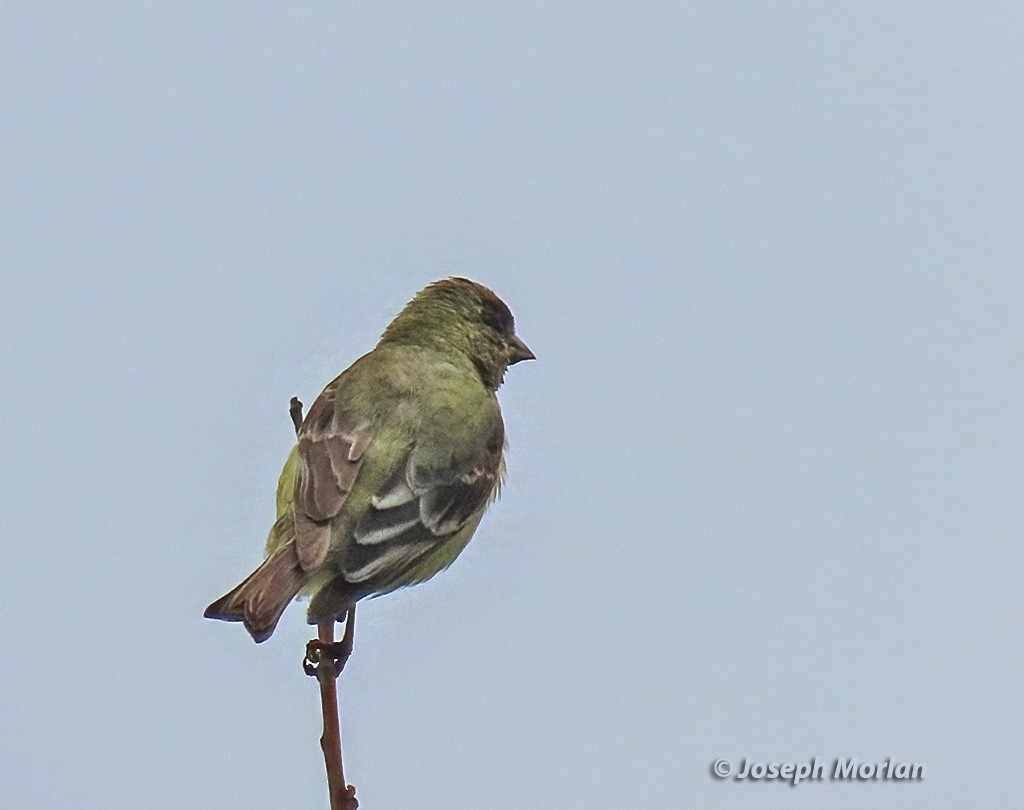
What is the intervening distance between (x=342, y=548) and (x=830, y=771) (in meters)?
2.33

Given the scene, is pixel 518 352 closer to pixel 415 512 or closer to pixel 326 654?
pixel 415 512

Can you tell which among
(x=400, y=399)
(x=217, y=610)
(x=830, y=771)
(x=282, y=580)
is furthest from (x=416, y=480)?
(x=830, y=771)

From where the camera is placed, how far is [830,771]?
6.89 m

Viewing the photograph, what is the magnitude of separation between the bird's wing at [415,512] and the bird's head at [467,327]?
0.93 meters

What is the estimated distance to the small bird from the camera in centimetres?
618

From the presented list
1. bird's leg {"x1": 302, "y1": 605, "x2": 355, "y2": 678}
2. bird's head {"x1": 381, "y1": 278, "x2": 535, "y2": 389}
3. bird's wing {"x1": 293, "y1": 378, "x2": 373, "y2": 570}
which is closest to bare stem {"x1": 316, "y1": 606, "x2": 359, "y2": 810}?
bird's leg {"x1": 302, "y1": 605, "x2": 355, "y2": 678}

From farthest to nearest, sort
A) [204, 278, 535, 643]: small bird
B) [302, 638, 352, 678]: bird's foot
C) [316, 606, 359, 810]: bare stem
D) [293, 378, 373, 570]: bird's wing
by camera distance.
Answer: [293, 378, 373, 570]: bird's wing → [204, 278, 535, 643]: small bird → [302, 638, 352, 678]: bird's foot → [316, 606, 359, 810]: bare stem

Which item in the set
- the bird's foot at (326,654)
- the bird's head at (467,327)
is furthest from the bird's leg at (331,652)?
the bird's head at (467,327)

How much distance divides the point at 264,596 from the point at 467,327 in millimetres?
2980

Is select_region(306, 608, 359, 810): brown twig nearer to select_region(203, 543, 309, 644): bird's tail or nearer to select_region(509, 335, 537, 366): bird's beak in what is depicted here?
select_region(203, 543, 309, 644): bird's tail

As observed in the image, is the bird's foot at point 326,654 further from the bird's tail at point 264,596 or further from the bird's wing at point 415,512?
the bird's wing at point 415,512

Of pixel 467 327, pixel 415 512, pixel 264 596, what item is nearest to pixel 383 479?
pixel 415 512

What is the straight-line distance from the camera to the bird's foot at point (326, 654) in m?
5.11

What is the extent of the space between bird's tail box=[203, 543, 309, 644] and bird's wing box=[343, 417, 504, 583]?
0.89 feet
